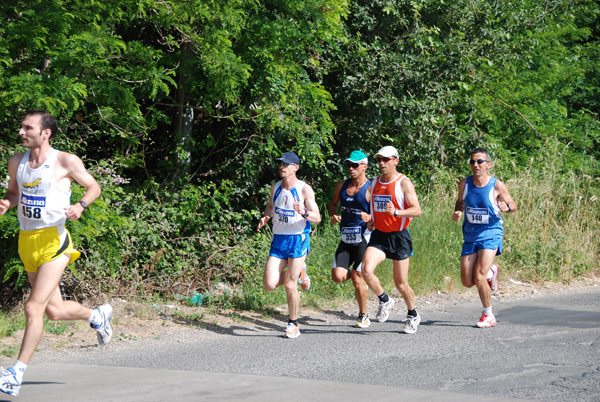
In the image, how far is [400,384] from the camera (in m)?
5.79

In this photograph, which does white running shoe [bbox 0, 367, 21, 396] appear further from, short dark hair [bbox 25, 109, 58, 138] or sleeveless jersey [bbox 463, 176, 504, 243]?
sleeveless jersey [bbox 463, 176, 504, 243]

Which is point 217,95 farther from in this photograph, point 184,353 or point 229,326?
point 184,353

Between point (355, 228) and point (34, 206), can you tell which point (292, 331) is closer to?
point (355, 228)

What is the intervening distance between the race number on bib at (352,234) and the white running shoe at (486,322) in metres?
1.72

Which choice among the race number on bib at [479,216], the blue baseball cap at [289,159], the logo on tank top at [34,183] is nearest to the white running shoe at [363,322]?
the race number on bib at [479,216]

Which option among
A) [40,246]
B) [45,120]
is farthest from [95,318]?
[45,120]

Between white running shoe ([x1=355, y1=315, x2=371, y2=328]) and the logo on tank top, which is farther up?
the logo on tank top

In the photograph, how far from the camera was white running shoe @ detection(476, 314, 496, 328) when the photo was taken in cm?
→ 867

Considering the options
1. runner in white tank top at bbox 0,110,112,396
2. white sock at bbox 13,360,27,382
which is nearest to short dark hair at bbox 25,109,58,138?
runner in white tank top at bbox 0,110,112,396

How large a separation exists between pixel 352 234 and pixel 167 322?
2441 mm

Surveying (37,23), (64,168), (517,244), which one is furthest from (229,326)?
(517,244)

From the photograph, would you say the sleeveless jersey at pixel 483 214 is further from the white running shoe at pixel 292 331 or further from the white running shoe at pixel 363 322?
the white running shoe at pixel 292 331

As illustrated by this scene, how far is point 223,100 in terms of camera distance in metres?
11.5

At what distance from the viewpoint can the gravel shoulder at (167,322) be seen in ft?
23.8
